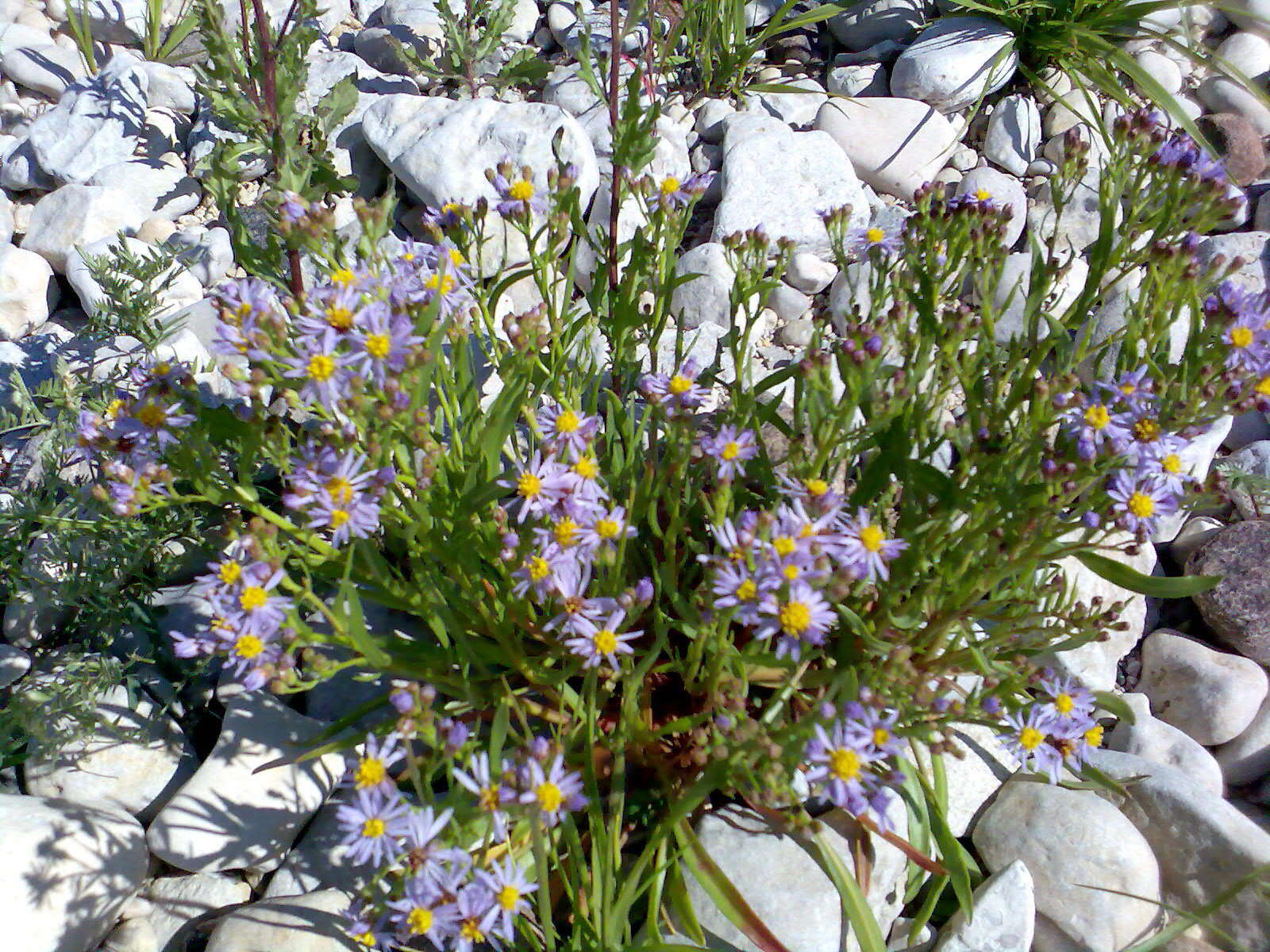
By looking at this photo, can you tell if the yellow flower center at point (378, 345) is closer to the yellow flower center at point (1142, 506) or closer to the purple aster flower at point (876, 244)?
the purple aster flower at point (876, 244)

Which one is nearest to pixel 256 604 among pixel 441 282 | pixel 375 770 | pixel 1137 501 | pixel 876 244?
pixel 375 770

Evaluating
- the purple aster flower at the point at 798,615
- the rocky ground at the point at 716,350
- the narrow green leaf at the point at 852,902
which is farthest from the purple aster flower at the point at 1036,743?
the purple aster flower at the point at 798,615

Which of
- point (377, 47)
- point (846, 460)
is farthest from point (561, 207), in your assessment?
point (377, 47)

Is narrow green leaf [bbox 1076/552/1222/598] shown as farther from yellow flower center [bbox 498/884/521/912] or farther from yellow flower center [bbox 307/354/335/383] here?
yellow flower center [bbox 307/354/335/383]

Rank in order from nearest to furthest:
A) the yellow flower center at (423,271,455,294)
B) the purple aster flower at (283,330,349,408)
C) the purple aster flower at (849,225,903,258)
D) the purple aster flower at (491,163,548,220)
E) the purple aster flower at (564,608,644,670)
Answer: the purple aster flower at (283,330,349,408), the purple aster flower at (564,608,644,670), the yellow flower center at (423,271,455,294), the purple aster flower at (491,163,548,220), the purple aster flower at (849,225,903,258)

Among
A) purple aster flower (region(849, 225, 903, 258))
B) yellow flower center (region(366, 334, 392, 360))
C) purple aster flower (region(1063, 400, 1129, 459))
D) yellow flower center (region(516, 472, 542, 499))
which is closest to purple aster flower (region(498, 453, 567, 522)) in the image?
yellow flower center (region(516, 472, 542, 499))
